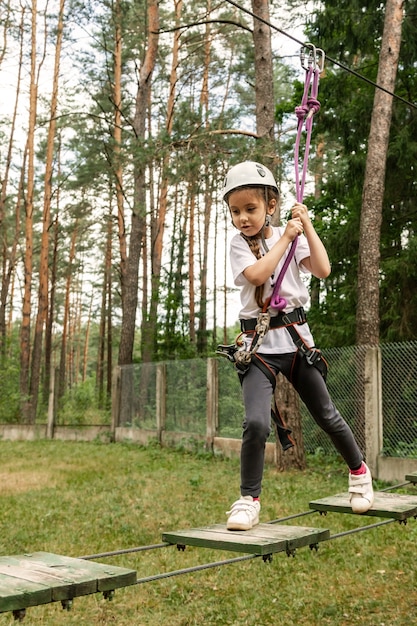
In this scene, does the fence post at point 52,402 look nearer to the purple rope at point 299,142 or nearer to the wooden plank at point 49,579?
the purple rope at point 299,142

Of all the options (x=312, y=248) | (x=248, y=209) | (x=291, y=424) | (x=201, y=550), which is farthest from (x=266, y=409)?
(x=291, y=424)

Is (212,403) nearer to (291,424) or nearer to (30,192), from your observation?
(291,424)

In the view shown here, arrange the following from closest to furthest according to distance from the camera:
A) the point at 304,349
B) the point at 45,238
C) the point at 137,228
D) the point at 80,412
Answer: the point at 304,349
the point at 137,228
the point at 80,412
the point at 45,238

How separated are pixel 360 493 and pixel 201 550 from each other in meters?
3.78

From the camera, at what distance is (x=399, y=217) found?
Result: 1449 cm

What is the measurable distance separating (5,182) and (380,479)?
22.7 meters

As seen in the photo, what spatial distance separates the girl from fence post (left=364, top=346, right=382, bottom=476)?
7.23 meters

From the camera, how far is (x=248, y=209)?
352 cm

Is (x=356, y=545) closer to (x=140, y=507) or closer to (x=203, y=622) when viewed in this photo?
(x=203, y=622)

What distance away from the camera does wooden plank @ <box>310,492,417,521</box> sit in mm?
3725

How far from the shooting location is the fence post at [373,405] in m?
10.7

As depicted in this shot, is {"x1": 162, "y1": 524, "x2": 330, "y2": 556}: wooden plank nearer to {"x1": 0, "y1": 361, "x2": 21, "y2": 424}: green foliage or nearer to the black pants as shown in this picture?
the black pants

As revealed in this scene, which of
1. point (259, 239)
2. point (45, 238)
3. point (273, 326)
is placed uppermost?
point (45, 238)

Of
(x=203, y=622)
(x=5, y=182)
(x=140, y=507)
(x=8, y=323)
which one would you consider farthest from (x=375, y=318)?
(x=8, y=323)
